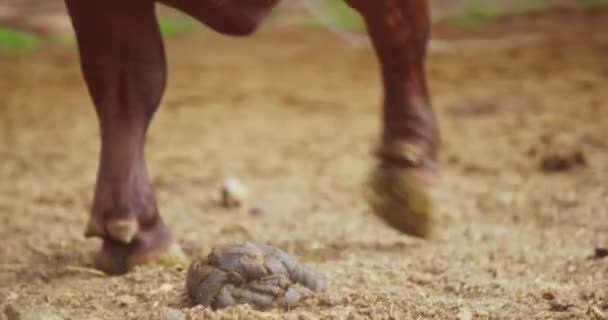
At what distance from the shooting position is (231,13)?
1955 mm

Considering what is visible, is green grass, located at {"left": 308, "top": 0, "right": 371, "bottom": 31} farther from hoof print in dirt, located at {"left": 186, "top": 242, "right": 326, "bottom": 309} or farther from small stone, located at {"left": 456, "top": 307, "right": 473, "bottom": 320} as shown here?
small stone, located at {"left": 456, "top": 307, "right": 473, "bottom": 320}

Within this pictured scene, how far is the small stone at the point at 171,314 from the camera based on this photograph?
1.55 m

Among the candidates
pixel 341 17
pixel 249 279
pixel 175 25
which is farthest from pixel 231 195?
pixel 341 17

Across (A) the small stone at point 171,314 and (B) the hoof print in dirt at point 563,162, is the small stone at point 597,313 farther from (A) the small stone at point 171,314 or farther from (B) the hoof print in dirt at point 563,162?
(B) the hoof print in dirt at point 563,162

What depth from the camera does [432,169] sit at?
2.08 meters

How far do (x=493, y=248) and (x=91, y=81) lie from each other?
2.90ft

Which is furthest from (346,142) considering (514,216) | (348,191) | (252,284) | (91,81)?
(252,284)

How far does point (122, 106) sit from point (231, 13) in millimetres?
287

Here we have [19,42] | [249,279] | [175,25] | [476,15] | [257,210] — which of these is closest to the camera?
[249,279]

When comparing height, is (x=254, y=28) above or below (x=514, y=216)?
above

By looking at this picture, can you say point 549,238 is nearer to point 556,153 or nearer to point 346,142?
point 556,153

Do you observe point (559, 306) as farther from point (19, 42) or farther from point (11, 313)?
point (19, 42)

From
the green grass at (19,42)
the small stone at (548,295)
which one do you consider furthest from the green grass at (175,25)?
the small stone at (548,295)

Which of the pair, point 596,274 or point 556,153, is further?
point 556,153
